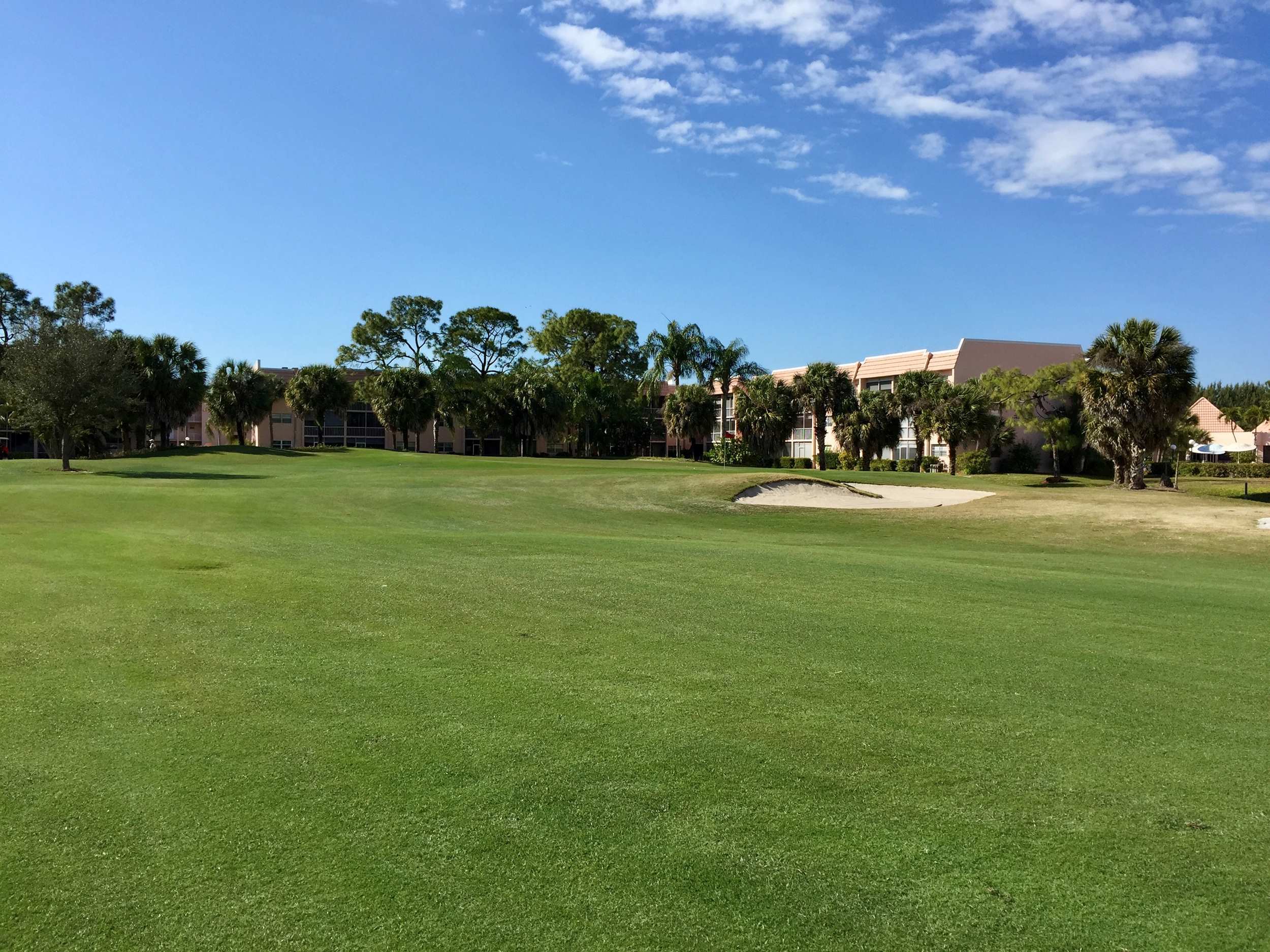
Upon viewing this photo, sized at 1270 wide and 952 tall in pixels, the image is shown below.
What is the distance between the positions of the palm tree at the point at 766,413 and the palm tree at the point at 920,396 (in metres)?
8.82

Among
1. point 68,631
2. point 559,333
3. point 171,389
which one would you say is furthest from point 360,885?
point 559,333

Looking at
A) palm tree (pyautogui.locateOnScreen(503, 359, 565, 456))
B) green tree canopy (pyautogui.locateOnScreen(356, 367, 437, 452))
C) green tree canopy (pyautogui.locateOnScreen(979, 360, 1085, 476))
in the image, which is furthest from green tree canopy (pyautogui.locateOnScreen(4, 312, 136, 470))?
green tree canopy (pyautogui.locateOnScreen(979, 360, 1085, 476))

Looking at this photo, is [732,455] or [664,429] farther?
[664,429]

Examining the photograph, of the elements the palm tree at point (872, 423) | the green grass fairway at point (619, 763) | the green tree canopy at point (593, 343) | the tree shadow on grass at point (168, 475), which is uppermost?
the green tree canopy at point (593, 343)

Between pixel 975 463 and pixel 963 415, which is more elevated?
pixel 963 415

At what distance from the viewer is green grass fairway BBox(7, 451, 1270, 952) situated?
3.75m

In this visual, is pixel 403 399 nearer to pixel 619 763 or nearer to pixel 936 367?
pixel 936 367

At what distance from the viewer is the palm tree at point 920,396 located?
6412 cm

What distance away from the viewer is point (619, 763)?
5199mm

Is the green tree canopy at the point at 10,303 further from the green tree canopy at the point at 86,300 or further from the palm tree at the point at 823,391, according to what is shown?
the palm tree at the point at 823,391

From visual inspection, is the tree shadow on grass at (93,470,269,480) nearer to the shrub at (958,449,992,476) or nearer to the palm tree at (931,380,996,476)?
the palm tree at (931,380,996,476)

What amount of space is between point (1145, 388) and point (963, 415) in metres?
24.5

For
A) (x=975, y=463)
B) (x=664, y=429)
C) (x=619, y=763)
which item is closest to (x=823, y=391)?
(x=975, y=463)

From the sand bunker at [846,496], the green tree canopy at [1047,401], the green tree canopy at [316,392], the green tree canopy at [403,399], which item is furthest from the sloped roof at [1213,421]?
the green tree canopy at [316,392]
